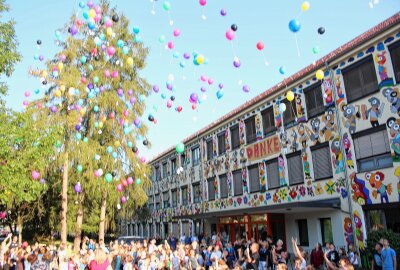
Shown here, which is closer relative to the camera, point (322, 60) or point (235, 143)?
point (322, 60)

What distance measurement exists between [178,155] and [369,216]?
20217 millimetres

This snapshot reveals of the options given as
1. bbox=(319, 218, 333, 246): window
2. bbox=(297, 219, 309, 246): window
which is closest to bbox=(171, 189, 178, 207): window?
bbox=(297, 219, 309, 246): window

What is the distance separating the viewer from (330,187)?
51.0 feet

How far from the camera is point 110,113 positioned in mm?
22766

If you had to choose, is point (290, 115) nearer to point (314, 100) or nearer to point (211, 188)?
point (314, 100)

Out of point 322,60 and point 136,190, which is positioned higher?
point 322,60

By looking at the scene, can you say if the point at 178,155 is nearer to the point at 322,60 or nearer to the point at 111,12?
the point at 111,12

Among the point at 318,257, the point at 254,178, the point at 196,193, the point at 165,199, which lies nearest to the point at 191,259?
the point at 318,257

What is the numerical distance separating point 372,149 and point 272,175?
6.25m

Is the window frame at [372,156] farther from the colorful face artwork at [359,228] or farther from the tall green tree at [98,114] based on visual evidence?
the tall green tree at [98,114]

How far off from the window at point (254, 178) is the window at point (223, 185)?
9.59 feet

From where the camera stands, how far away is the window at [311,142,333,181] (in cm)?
1580

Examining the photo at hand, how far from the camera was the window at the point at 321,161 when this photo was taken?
15.8 meters

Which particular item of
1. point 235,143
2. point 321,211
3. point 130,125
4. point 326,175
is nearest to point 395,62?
point 326,175
